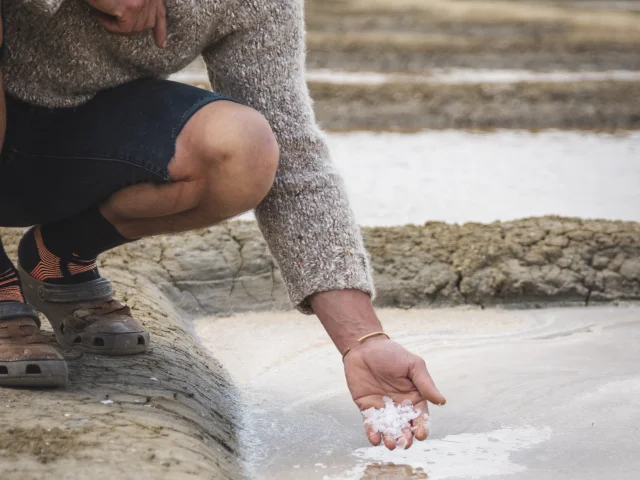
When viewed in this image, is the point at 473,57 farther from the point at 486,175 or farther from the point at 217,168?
the point at 217,168

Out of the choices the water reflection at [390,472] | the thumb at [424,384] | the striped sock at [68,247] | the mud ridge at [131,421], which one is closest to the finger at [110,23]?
the striped sock at [68,247]

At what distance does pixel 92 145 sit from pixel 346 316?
0.55 m

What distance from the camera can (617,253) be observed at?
2.98 m

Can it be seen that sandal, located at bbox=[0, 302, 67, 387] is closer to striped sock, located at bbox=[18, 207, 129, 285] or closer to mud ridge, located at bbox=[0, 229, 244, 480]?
mud ridge, located at bbox=[0, 229, 244, 480]

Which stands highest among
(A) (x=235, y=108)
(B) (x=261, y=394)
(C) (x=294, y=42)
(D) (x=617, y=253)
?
(C) (x=294, y=42)

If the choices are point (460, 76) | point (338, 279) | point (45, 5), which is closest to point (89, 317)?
point (338, 279)

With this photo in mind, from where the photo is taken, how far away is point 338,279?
182 centimetres

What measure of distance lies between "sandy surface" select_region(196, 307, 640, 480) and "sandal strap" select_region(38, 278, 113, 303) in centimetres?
38

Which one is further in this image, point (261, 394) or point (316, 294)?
point (261, 394)

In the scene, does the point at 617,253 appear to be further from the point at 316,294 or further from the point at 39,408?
the point at 39,408

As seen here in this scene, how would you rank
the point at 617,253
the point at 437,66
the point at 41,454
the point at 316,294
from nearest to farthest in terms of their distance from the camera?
the point at 41,454, the point at 316,294, the point at 617,253, the point at 437,66

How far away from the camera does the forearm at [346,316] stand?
180 cm

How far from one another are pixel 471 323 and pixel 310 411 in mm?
777

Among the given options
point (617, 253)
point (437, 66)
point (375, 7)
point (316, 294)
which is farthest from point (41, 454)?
point (375, 7)
